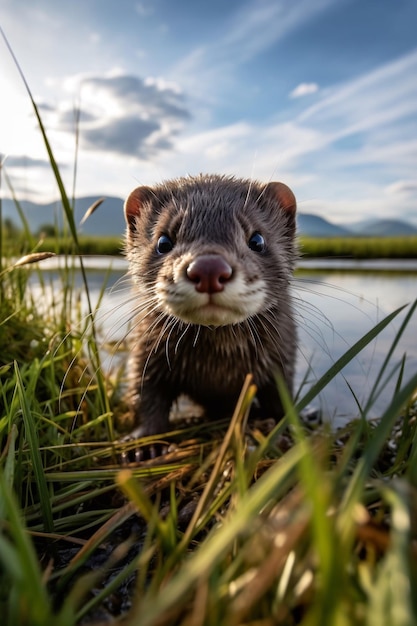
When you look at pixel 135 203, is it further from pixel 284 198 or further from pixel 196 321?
pixel 196 321

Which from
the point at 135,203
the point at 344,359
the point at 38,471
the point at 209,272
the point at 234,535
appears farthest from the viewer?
the point at 135,203

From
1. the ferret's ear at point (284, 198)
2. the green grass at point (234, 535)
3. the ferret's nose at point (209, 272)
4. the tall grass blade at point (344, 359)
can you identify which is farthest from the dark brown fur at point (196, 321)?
the tall grass blade at point (344, 359)

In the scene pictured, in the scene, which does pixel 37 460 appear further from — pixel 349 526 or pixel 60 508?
pixel 349 526

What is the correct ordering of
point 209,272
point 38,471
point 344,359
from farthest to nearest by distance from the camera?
point 209,272 < point 38,471 < point 344,359

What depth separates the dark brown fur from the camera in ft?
8.90

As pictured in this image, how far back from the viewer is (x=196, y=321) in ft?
7.99

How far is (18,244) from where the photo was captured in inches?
194

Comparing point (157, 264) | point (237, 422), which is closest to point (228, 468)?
point (237, 422)

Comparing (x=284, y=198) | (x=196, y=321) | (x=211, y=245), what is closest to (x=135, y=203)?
(x=284, y=198)

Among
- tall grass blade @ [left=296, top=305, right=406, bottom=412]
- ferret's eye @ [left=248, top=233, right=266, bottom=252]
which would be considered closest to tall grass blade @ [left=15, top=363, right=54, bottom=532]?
tall grass blade @ [left=296, top=305, right=406, bottom=412]

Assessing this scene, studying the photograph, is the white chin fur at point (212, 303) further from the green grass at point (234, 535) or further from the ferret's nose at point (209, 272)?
the green grass at point (234, 535)

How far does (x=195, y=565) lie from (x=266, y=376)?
2596 mm

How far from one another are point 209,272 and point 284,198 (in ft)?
4.59

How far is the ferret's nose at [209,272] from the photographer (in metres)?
2.25
